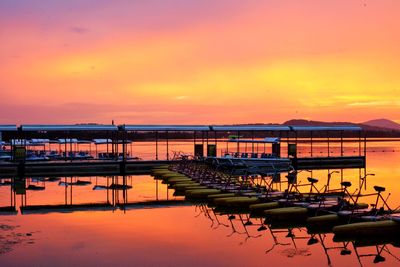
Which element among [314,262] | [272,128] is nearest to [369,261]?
[314,262]

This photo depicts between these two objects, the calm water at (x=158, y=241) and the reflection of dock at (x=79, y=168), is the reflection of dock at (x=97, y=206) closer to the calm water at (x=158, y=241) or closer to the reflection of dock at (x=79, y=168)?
the calm water at (x=158, y=241)

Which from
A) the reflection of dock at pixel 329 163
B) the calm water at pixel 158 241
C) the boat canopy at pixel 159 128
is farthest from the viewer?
the reflection of dock at pixel 329 163

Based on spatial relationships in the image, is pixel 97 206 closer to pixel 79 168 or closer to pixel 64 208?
pixel 64 208

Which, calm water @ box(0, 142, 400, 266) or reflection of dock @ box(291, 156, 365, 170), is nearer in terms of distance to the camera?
calm water @ box(0, 142, 400, 266)

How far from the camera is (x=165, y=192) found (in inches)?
1374

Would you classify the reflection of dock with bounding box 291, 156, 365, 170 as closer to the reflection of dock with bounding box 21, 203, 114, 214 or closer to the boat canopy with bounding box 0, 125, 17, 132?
the boat canopy with bounding box 0, 125, 17, 132

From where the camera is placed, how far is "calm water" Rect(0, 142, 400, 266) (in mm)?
17094

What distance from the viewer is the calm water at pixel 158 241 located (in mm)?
17094

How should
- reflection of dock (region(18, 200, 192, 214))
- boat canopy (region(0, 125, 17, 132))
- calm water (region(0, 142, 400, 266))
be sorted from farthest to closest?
boat canopy (region(0, 125, 17, 132)) → reflection of dock (region(18, 200, 192, 214)) → calm water (region(0, 142, 400, 266))

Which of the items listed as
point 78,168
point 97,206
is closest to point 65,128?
point 78,168

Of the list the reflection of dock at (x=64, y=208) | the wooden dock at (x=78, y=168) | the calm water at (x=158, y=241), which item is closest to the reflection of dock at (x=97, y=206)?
the reflection of dock at (x=64, y=208)

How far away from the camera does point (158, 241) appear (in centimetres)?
2000

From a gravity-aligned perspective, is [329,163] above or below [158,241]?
above

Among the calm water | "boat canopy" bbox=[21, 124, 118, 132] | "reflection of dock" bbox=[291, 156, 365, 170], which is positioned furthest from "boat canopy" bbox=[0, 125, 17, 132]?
"reflection of dock" bbox=[291, 156, 365, 170]
